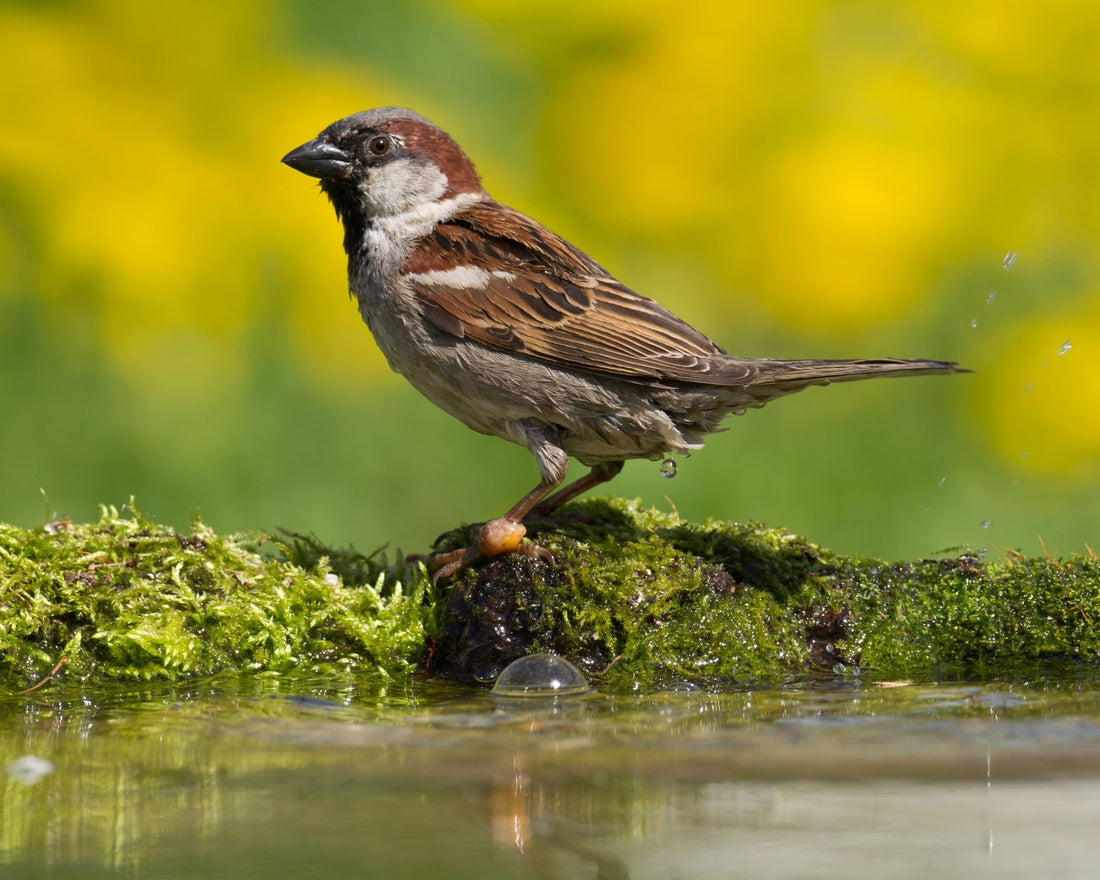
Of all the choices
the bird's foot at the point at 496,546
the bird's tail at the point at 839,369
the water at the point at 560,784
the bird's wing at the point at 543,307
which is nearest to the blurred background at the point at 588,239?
Result: the bird's wing at the point at 543,307

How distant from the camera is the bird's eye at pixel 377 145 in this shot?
5094mm

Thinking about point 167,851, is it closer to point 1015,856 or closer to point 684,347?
point 1015,856

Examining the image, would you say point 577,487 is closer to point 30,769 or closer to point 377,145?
point 377,145

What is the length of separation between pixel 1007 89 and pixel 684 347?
3.61 m

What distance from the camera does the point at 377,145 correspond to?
510cm

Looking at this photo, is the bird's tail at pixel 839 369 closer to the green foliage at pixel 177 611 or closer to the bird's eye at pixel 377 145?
the green foliage at pixel 177 611

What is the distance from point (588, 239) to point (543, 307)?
2469mm

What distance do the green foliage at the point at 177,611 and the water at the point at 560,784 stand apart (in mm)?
324

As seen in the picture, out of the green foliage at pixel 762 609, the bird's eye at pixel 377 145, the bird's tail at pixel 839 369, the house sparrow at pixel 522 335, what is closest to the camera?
the green foliage at pixel 762 609

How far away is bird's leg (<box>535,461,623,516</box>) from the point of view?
4922mm

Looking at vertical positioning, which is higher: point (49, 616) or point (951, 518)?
point (951, 518)

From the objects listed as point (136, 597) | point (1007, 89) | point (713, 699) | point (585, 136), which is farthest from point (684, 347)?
point (1007, 89)

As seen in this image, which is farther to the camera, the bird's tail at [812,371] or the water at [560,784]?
the bird's tail at [812,371]

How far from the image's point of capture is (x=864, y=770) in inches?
106
